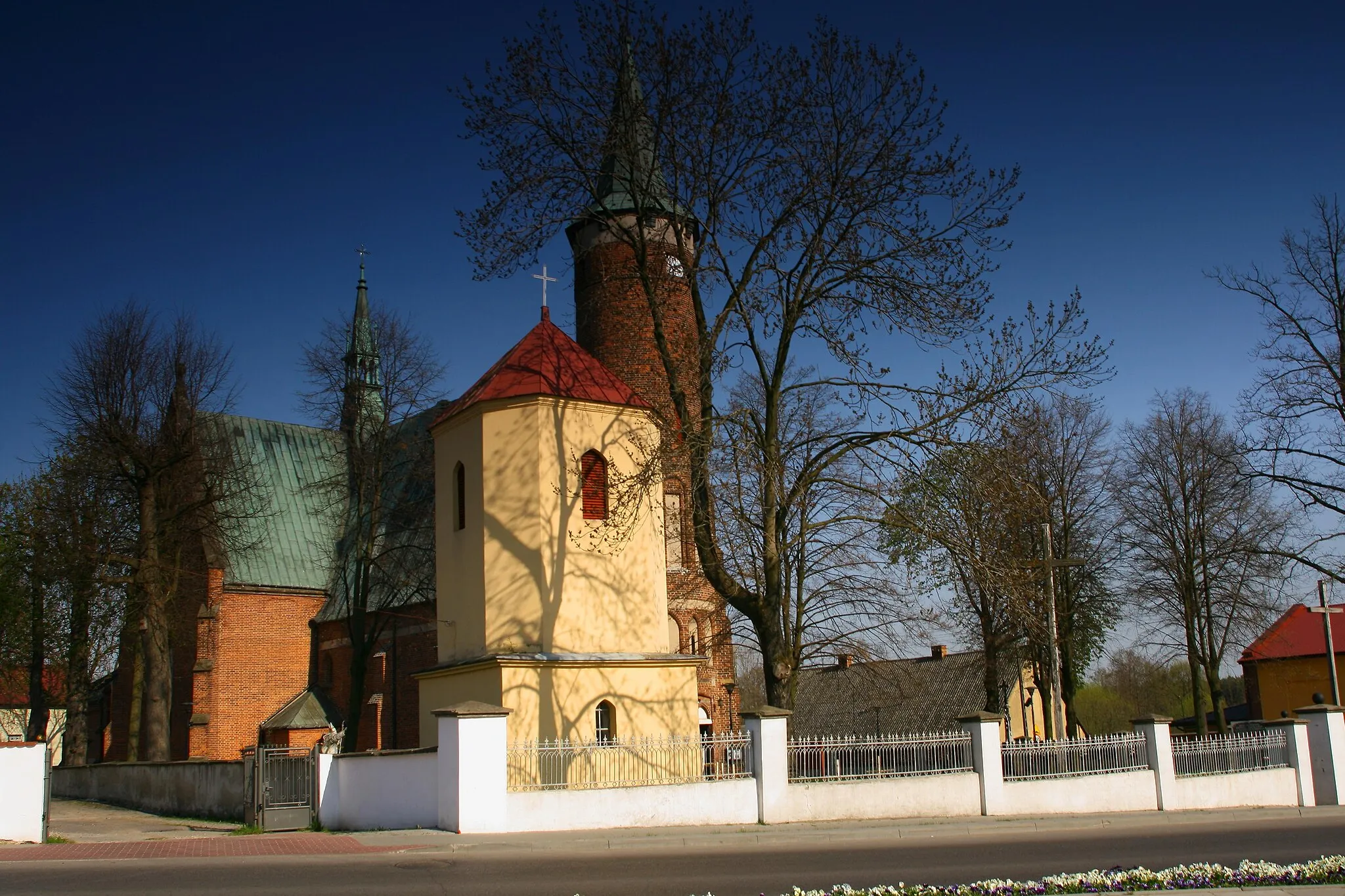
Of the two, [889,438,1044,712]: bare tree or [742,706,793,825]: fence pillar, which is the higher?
[889,438,1044,712]: bare tree

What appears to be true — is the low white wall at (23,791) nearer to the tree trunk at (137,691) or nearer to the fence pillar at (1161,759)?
the tree trunk at (137,691)

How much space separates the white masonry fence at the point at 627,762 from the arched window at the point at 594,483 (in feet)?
18.7

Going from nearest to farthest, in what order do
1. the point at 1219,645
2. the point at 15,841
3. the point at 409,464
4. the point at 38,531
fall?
the point at 15,841 → the point at 38,531 → the point at 1219,645 → the point at 409,464

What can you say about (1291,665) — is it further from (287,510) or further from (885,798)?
(287,510)

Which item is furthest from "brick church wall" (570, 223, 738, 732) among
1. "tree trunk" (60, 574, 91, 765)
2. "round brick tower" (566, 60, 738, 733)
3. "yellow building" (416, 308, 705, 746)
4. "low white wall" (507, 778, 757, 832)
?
"tree trunk" (60, 574, 91, 765)

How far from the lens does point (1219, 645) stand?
100 ft

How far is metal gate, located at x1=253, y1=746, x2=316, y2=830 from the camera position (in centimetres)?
1673

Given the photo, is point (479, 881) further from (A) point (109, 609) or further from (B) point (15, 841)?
(A) point (109, 609)

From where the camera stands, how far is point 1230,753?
21.3 meters

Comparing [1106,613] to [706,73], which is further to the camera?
[1106,613]

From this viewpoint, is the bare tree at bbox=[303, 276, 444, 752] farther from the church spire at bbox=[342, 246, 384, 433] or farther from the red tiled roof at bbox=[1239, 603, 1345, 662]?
the red tiled roof at bbox=[1239, 603, 1345, 662]

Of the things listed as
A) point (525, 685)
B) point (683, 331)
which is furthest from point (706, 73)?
point (525, 685)

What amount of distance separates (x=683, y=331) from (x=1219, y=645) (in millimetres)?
18795

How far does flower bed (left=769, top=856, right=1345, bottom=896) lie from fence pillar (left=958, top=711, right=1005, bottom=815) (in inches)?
281
